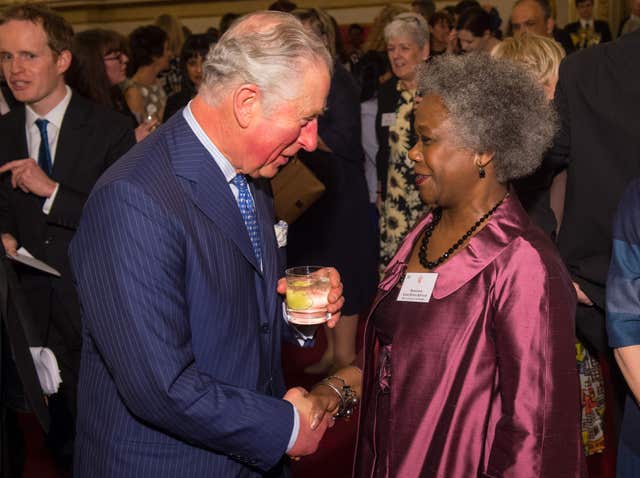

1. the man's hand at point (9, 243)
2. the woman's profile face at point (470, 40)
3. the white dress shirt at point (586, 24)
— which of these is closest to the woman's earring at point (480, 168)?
the man's hand at point (9, 243)

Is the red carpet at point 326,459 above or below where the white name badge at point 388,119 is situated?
below

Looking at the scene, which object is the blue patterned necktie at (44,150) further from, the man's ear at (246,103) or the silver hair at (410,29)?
the silver hair at (410,29)

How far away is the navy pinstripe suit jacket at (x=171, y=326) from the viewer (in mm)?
1459

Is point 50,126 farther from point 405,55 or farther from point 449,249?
point 405,55

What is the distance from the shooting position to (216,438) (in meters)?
1.52

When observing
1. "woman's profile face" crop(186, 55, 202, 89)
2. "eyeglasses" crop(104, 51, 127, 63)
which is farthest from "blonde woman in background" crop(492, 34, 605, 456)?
"woman's profile face" crop(186, 55, 202, 89)

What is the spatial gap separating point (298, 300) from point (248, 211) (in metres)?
0.24

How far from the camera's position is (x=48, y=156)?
3.17 metres

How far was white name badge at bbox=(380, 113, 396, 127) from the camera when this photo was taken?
4691 millimetres

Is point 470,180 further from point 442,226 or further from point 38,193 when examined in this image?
point 38,193

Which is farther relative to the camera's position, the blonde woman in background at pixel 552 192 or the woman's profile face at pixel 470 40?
the woman's profile face at pixel 470 40

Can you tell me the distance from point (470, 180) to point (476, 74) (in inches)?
10.6

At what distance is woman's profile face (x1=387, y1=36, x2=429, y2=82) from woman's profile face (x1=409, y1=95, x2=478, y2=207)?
2.70 meters

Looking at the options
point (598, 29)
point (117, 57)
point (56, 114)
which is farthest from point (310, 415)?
point (598, 29)
